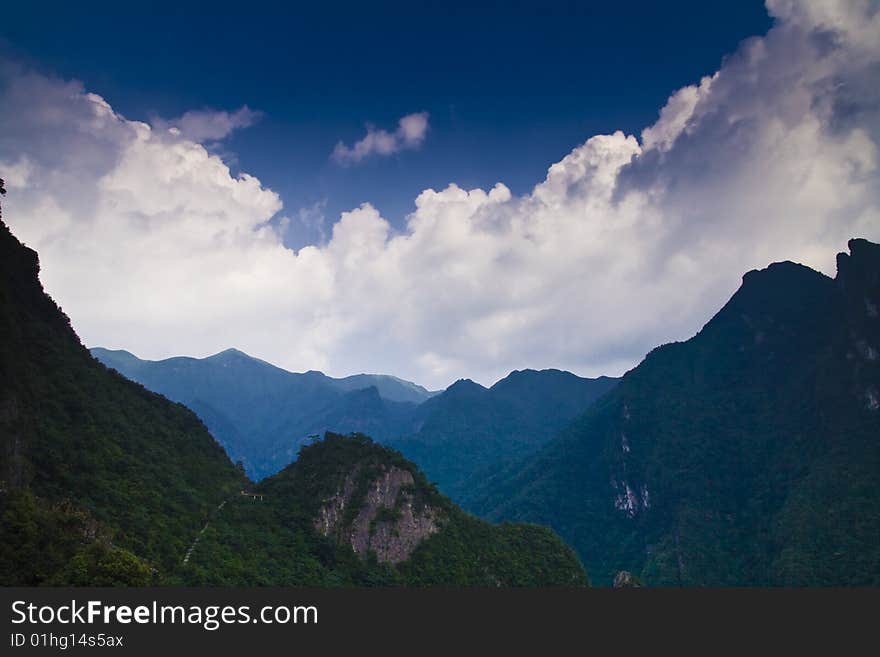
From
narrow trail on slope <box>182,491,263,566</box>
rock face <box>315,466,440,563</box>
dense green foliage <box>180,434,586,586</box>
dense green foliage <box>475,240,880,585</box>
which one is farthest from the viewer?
dense green foliage <box>475,240,880,585</box>

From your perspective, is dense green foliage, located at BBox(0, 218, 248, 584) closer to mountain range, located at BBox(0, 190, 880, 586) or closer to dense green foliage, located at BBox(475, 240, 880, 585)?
mountain range, located at BBox(0, 190, 880, 586)

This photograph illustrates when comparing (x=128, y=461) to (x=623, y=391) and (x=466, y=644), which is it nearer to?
(x=466, y=644)

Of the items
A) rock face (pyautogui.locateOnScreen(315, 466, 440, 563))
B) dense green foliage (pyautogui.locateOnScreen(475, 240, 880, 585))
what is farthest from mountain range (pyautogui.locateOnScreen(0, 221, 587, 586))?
dense green foliage (pyautogui.locateOnScreen(475, 240, 880, 585))

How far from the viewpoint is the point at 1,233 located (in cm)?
5478

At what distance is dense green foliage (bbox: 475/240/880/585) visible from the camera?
106938 mm

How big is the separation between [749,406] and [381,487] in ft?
439

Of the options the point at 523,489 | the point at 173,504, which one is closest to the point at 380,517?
the point at 173,504

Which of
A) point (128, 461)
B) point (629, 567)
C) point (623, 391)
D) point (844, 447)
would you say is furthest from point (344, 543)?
point (623, 391)

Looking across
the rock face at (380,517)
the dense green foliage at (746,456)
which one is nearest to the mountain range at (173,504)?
the rock face at (380,517)

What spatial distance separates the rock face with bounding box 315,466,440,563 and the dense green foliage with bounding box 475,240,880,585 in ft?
256

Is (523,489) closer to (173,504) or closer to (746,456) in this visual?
(746,456)

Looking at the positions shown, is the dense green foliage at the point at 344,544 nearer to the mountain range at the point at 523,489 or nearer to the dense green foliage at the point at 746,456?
the mountain range at the point at 523,489

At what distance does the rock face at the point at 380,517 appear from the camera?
60.8 m

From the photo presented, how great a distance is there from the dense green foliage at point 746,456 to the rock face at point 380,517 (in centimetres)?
7792
